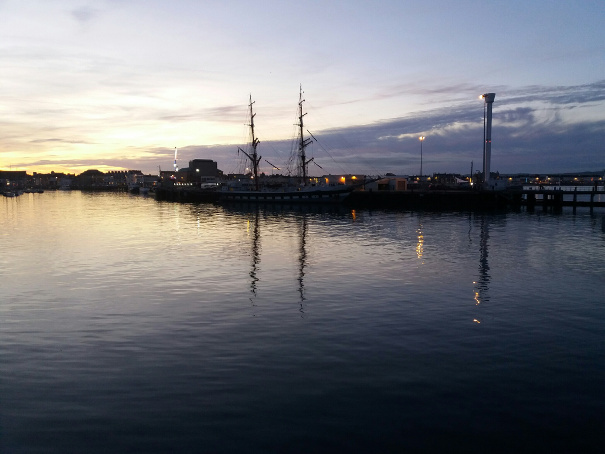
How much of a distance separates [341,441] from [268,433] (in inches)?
60.2

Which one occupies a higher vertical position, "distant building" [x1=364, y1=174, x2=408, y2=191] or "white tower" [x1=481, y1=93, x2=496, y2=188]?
"white tower" [x1=481, y1=93, x2=496, y2=188]

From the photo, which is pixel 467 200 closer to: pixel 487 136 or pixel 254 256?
pixel 487 136

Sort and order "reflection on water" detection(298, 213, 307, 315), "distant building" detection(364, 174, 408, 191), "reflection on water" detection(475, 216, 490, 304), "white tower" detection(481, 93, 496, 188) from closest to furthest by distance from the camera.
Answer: "reflection on water" detection(298, 213, 307, 315)
"reflection on water" detection(475, 216, 490, 304)
"white tower" detection(481, 93, 496, 188)
"distant building" detection(364, 174, 408, 191)

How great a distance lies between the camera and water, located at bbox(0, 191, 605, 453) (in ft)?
31.5

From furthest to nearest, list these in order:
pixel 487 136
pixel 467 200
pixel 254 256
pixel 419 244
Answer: pixel 487 136 → pixel 467 200 → pixel 419 244 → pixel 254 256


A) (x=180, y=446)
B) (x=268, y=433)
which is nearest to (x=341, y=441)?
(x=268, y=433)

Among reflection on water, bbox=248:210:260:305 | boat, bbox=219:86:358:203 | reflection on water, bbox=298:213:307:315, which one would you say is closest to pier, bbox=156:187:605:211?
boat, bbox=219:86:358:203

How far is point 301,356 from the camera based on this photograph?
13758mm

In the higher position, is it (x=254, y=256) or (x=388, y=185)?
(x=388, y=185)

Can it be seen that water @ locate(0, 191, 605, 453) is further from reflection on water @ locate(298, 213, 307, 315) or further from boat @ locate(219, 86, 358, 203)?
boat @ locate(219, 86, 358, 203)

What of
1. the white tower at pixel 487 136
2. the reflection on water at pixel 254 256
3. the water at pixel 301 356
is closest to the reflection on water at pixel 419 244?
the water at pixel 301 356

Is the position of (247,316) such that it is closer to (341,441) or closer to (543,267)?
(341,441)

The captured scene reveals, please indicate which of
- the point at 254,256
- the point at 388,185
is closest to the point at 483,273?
the point at 254,256

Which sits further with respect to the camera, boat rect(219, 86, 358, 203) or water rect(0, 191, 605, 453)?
boat rect(219, 86, 358, 203)
